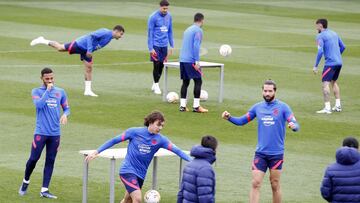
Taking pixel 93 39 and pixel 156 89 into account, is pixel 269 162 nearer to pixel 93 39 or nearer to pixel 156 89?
pixel 93 39

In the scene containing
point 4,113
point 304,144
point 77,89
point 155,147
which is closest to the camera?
point 155,147

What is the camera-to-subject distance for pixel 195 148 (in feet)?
46.1

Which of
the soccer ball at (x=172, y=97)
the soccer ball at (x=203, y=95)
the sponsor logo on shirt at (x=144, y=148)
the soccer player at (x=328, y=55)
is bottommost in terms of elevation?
the sponsor logo on shirt at (x=144, y=148)

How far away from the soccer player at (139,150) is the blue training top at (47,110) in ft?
6.60

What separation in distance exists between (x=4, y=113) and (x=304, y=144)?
23.3 ft

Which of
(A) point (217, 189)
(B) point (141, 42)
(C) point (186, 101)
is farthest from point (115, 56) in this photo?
(A) point (217, 189)

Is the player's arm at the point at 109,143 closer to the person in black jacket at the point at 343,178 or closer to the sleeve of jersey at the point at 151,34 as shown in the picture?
the person in black jacket at the point at 343,178

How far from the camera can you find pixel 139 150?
1556 centimetres

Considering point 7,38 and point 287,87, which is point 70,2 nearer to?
point 7,38

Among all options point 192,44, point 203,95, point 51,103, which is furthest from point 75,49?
point 51,103

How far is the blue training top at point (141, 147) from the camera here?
1549 centimetres

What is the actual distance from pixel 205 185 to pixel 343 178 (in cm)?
181

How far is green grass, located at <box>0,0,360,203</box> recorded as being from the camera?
19.1 m

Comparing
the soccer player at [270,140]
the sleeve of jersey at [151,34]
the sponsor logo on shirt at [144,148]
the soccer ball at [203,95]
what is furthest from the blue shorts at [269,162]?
the sleeve of jersey at [151,34]
